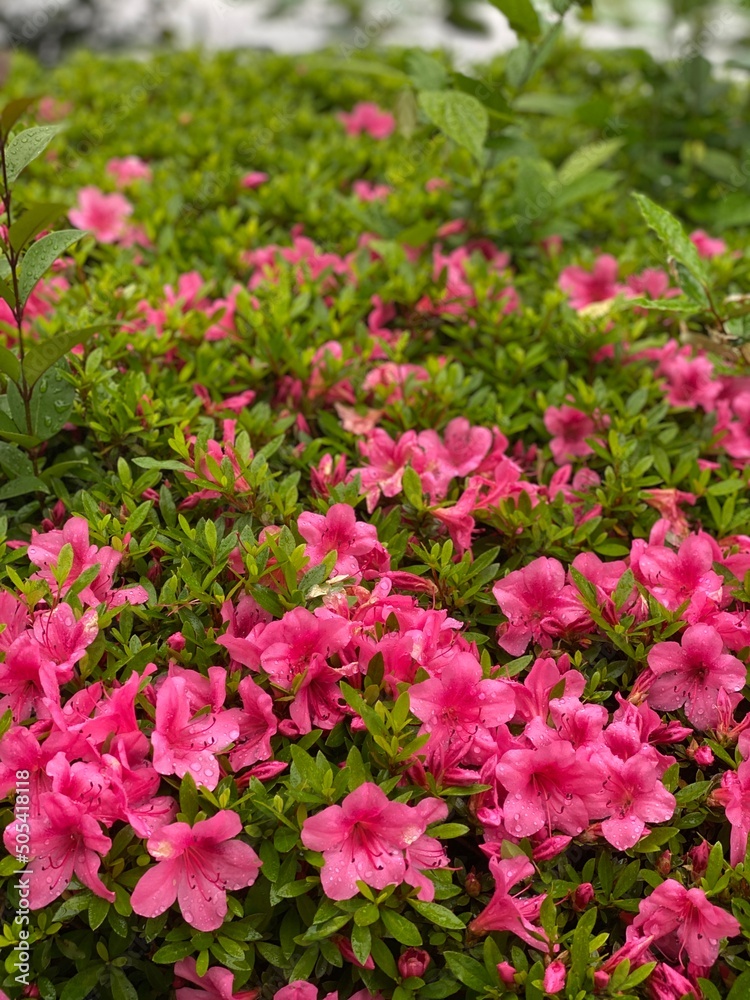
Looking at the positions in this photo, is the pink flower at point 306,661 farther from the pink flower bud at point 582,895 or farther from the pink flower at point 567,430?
the pink flower at point 567,430

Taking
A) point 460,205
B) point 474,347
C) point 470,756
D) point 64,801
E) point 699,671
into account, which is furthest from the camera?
point 460,205

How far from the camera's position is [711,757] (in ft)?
4.40

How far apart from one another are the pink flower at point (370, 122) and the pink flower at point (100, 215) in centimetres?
116

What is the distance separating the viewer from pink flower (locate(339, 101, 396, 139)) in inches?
134

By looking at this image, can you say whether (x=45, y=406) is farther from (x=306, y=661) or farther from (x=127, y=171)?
(x=127, y=171)

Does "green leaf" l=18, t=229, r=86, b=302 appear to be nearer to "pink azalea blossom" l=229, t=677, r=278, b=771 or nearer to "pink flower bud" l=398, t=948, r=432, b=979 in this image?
"pink azalea blossom" l=229, t=677, r=278, b=771

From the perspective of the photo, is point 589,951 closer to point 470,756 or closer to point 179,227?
point 470,756

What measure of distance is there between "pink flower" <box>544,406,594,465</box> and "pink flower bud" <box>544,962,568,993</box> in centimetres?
96

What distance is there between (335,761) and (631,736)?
40 cm

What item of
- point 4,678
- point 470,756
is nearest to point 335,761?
point 470,756

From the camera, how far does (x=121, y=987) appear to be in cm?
117

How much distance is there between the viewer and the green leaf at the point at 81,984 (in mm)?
1155

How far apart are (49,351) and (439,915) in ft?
3.28

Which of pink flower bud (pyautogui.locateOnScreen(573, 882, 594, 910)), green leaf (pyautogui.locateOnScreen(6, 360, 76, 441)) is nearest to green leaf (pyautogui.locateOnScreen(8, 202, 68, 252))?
green leaf (pyautogui.locateOnScreen(6, 360, 76, 441))
